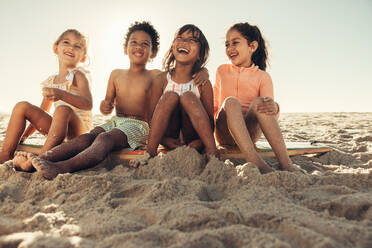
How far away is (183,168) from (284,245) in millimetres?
1108

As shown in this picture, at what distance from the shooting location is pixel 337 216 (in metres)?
1.33

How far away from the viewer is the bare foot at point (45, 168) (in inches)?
71.9

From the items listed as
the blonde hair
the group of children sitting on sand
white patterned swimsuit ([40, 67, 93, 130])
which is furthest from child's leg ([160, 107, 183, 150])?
the blonde hair

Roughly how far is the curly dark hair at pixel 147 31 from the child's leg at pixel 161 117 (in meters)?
1.31

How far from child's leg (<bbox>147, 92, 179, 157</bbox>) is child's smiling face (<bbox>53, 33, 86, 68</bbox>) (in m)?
1.25

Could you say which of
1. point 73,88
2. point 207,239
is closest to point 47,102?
point 73,88

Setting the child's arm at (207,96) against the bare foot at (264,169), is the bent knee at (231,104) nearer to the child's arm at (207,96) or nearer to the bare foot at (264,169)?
the child's arm at (207,96)

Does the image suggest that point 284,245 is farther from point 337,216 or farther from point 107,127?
point 107,127

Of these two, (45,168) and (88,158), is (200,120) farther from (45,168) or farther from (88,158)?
(45,168)

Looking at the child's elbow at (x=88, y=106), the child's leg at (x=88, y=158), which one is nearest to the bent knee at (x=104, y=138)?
the child's leg at (x=88, y=158)

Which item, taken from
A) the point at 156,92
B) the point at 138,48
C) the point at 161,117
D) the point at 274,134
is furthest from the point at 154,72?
the point at 274,134

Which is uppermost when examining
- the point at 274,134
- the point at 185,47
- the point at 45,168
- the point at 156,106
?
the point at 185,47

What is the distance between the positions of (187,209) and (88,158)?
1079 millimetres

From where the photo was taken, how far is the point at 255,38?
2.82 m
